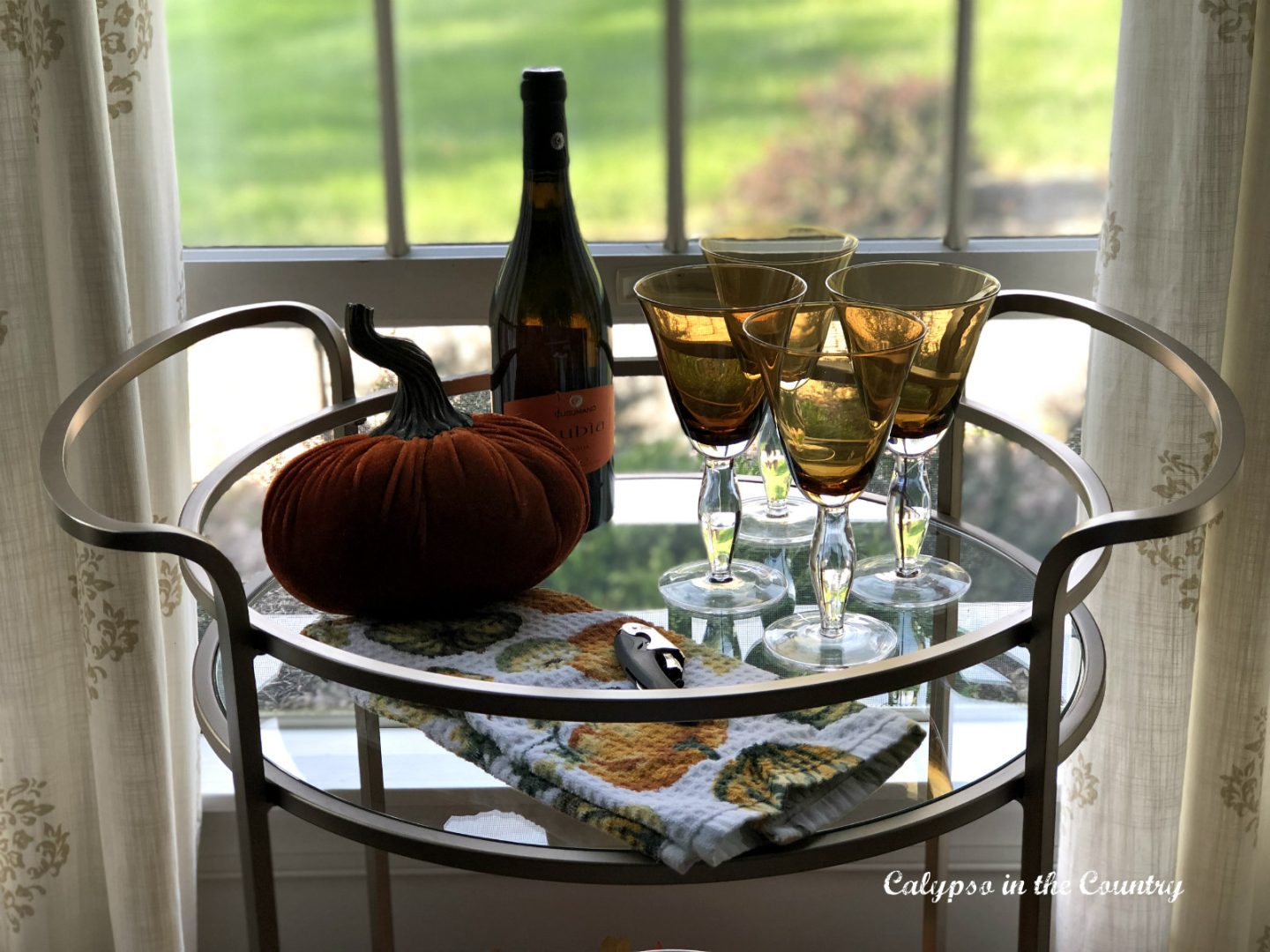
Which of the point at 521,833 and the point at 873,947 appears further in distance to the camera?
the point at 873,947

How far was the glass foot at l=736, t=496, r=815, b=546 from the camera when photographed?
0.92 metres

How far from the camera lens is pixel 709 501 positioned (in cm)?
86

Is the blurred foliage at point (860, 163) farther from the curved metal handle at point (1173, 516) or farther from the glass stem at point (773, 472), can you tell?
the curved metal handle at point (1173, 516)

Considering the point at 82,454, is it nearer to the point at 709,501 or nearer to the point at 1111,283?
the point at 709,501

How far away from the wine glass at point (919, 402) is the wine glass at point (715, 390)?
6 cm

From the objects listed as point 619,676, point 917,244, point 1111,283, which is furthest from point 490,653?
point 917,244

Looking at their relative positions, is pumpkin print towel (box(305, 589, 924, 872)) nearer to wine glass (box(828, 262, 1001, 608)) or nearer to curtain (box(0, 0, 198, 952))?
wine glass (box(828, 262, 1001, 608))

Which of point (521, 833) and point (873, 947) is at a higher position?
point (521, 833)

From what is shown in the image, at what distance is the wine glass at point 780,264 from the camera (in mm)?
883

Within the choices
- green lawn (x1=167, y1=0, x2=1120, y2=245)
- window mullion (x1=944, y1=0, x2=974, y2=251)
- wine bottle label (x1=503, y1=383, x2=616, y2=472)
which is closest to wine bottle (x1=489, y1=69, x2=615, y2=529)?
wine bottle label (x1=503, y1=383, x2=616, y2=472)

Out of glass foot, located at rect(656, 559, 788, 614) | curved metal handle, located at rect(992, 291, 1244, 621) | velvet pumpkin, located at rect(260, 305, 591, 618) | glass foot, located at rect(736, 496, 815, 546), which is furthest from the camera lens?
glass foot, located at rect(736, 496, 815, 546)

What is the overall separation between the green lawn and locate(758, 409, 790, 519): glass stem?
413 millimetres

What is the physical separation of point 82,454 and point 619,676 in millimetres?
581

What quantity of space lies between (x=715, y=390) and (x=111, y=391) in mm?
379
